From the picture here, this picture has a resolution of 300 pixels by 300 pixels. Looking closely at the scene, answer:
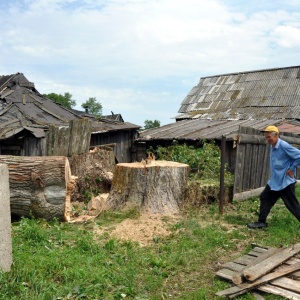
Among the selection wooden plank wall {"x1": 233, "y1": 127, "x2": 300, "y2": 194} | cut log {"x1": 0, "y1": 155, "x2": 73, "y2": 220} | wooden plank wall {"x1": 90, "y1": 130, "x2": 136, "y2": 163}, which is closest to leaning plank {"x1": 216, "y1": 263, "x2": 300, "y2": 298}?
cut log {"x1": 0, "y1": 155, "x2": 73, "y2": 220}

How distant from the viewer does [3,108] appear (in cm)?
1251

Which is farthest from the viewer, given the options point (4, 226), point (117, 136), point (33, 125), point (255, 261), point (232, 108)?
point (232, 108)

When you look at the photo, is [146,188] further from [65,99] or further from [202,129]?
[65,99]

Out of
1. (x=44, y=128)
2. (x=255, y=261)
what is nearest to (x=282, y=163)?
(x=255, y=261)

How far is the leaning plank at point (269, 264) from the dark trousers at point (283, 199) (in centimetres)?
139

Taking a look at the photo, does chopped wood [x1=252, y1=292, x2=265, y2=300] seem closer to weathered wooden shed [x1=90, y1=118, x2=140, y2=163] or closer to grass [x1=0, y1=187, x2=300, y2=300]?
grass [x1=0, y1=187, x2=300, y2=300]

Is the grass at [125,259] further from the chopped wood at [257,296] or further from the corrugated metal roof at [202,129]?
the corrugated metal roof at [202,129]

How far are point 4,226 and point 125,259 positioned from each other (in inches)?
56.7

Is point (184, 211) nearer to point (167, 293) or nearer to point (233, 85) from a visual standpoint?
point (167, 293)

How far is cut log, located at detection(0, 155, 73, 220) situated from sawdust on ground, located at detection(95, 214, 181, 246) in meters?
0.96

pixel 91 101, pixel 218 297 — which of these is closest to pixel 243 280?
pixel 218 297

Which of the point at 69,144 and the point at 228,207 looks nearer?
the point at 228,207

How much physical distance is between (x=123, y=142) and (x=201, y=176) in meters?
6.32

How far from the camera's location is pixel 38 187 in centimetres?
618
